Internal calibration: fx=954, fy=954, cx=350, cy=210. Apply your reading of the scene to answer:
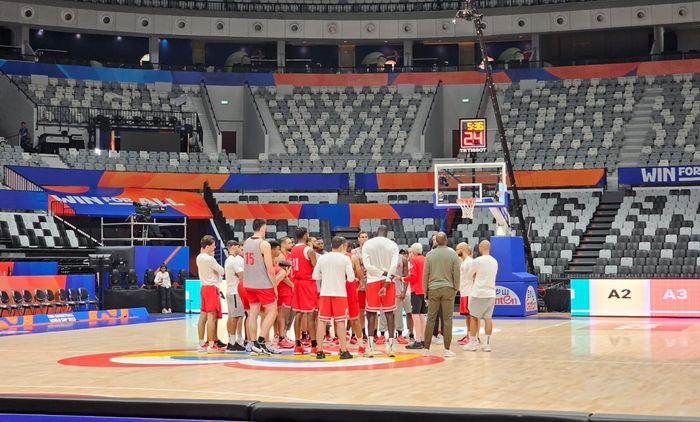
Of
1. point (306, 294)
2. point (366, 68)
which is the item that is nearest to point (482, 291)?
point (306, 294)

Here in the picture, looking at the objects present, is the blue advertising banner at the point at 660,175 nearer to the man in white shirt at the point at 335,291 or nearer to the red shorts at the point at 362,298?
the red shorts at the point at 362,298

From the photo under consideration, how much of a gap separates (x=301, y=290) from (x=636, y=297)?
44.2 feet

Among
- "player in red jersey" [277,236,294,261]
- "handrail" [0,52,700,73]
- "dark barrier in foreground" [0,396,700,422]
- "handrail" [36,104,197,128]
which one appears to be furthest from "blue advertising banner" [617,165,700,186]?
"dark barrier in foreground" [0,396,700,422]

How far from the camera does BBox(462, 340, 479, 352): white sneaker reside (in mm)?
15430

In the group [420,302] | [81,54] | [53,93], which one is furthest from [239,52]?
[420,302]

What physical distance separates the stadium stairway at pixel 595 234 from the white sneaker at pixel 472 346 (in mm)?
17432

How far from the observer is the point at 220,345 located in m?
15.3

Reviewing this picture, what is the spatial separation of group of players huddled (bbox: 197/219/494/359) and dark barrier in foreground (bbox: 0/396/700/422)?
7.27 m

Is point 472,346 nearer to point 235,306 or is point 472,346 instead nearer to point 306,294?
point 306,294

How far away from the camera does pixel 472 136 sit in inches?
1329

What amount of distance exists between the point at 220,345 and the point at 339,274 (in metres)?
2.79

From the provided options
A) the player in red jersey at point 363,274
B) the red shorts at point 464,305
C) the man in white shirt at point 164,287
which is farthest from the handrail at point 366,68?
the player in red jersey at point 363,274

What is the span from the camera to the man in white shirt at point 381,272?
47.6 feet

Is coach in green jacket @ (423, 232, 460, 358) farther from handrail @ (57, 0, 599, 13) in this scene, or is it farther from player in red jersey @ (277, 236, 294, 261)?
handrail @ (57, 0, 599, 13)
